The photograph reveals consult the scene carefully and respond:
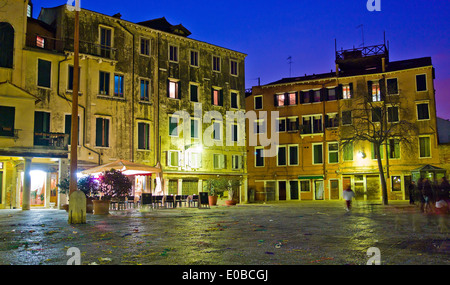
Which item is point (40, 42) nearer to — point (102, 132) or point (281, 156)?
point (102, 132)

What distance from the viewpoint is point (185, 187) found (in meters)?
37.8

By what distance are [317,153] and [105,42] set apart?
2411 centimetres

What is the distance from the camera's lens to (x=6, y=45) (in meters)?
27.8

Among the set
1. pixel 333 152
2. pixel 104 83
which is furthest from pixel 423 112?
pixel 104 83

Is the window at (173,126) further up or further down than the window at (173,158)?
further up

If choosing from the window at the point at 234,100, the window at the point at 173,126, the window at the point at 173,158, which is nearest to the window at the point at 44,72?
the window at the point at 173,126

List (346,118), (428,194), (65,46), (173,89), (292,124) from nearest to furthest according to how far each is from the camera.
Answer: (428,194) → (65,46) → (173,89) → (346,118) → (292,124)

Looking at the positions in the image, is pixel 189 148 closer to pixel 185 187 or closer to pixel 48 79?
pixel 185 187

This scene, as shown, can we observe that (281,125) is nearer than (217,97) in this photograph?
No

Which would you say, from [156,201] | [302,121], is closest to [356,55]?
[302,121]

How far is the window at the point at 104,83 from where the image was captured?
107 ft

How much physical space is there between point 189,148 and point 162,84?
588cm

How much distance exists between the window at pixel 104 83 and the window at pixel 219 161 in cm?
1209

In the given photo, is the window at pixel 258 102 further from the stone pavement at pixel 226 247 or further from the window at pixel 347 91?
the stone pavement at pixel 226 247
